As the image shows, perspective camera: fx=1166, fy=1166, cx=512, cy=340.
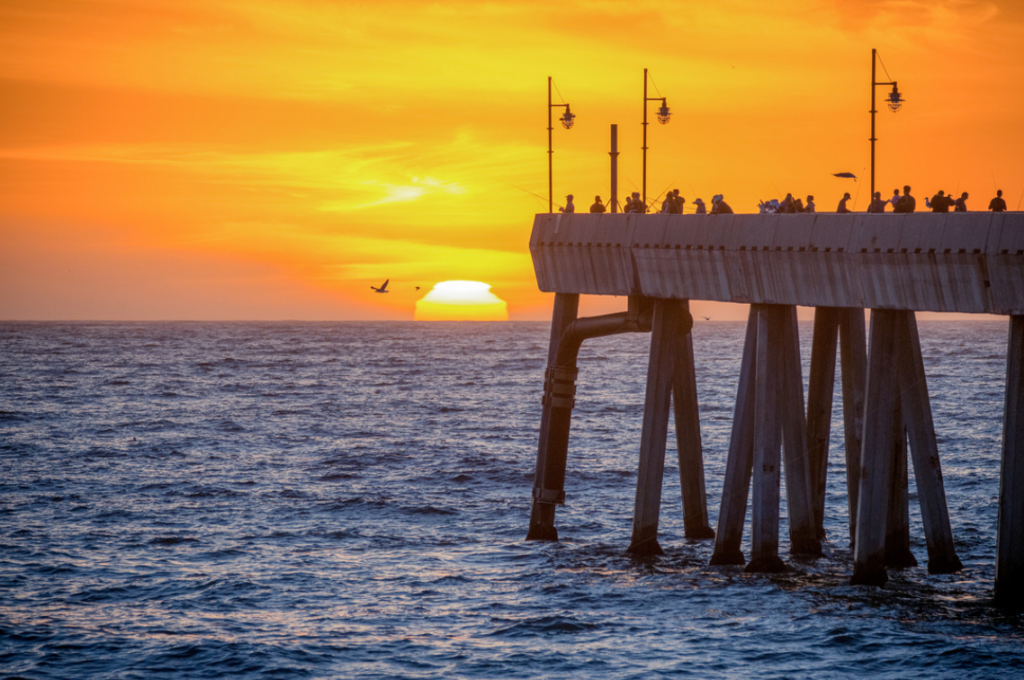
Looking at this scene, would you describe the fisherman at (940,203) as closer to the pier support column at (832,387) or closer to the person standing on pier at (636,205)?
the pier support column at (832,387)

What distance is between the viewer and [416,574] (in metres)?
22.7

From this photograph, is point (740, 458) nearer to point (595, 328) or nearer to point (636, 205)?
point (595, 328)

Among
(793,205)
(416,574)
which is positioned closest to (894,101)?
(793,205)

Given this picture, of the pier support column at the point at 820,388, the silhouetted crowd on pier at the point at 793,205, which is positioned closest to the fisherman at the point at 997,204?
the silhouetted crowd on pier at the point at 793,205

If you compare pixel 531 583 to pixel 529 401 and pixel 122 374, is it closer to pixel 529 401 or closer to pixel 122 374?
pixel 529 401

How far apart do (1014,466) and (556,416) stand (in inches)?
371

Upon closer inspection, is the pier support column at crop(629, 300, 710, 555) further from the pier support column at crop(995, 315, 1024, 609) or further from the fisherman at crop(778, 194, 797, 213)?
the pier support column at crop(995, 315, 1024, 609)

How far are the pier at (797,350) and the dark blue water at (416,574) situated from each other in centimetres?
95

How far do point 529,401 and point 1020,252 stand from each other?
5478 centimetres

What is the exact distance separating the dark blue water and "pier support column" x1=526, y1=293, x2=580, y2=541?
1.30 m

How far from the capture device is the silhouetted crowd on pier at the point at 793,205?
18562mm

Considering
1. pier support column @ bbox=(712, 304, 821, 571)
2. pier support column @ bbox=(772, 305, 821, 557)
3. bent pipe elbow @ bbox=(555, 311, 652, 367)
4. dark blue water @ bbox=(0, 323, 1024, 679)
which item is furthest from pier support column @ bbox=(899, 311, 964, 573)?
bent pipe elbow @ bbox=(555, 311, 652, 367)

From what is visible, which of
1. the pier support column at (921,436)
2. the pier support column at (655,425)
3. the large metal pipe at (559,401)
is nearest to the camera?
the pier support column at (921,436)

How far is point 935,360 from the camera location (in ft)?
358
